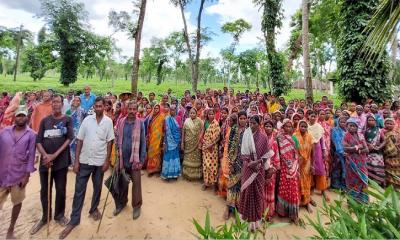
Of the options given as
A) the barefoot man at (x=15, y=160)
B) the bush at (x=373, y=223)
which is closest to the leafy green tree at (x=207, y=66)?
the barefoot man at (x=15, y=160)

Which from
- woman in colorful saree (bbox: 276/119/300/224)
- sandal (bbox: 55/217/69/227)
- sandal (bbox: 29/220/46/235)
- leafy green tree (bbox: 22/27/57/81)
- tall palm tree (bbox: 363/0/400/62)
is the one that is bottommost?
sandal (bbox: 29/220/46/235)

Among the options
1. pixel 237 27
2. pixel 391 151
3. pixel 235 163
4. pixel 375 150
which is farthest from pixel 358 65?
pixel 237 27

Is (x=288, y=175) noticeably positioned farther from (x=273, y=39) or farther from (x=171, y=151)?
(x=273, y=39)

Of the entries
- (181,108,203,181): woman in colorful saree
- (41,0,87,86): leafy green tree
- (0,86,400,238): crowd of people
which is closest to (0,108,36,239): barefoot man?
(0,86,400,238): crowd of people

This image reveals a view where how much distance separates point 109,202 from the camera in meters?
4.57

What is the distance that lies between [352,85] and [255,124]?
7.82 m

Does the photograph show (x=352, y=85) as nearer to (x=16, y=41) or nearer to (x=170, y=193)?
(x=170, y=193)

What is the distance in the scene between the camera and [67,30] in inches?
997

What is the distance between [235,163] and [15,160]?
3.17 meters

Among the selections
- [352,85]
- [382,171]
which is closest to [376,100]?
[352,85]

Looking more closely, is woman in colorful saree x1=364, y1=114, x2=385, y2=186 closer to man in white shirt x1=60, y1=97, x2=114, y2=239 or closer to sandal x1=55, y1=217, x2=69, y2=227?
man in white shirt x1=60, y1=97, x2=114, y2=239

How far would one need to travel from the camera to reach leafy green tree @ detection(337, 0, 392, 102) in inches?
367

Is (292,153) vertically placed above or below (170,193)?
above

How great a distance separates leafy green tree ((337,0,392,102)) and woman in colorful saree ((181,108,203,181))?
723 cm
